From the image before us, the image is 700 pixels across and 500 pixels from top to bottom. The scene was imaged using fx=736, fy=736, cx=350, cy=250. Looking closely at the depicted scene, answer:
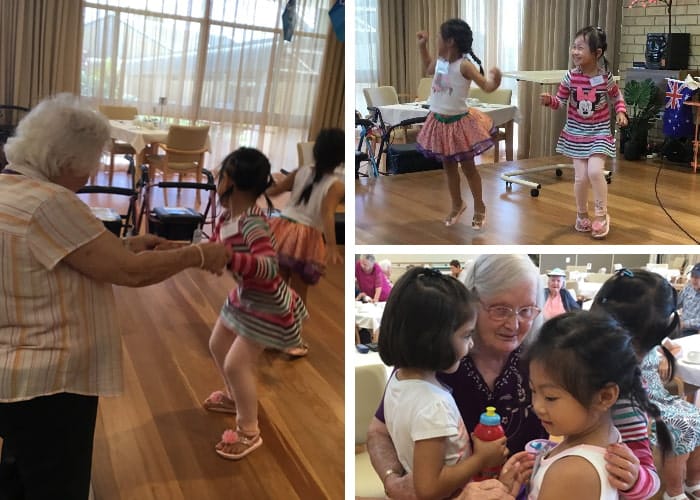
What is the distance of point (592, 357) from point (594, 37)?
75 centimetres

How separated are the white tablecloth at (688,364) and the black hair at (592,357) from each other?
0.22ft

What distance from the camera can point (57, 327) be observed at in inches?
56.7

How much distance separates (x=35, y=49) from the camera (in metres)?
1.68

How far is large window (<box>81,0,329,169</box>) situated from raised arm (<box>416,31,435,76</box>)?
302 mm

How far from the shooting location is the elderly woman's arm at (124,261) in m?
1.38

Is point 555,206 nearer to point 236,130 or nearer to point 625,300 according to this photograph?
point 236,130

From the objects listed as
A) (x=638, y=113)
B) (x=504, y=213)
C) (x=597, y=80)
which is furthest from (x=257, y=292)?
(x=638, y=113)

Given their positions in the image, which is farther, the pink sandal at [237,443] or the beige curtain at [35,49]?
the pink sandal at [237,443]

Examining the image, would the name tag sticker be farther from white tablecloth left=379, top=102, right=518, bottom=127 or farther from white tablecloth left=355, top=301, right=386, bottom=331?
white tablecloth left=355, top=301, right=386, bottom=331

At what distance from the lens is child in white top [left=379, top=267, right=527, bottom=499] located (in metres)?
1.14

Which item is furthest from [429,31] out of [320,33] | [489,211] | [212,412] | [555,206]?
[212,412]

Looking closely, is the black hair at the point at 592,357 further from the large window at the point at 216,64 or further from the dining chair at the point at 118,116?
the dining chair at the point at 118,116

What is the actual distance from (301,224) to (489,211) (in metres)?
0.46

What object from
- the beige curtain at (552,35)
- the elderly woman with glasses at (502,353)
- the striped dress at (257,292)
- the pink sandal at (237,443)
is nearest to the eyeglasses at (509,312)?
the elderly woman with glasses at (502,353)
